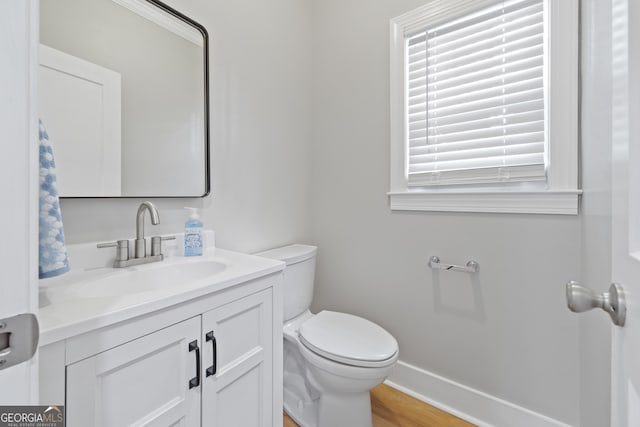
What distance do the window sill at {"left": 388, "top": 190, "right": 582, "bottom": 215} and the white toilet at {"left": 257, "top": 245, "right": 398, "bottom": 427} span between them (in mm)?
605

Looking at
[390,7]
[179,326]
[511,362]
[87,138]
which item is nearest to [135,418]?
[179,326]

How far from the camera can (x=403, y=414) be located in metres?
1.37

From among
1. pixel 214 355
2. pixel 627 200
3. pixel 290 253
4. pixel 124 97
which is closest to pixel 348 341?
pixel 290 253

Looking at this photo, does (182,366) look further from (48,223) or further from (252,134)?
(252,134)

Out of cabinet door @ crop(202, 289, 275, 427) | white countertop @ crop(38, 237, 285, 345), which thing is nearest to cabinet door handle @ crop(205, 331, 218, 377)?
cabinet door @ crop(202, 289, 275, 427)

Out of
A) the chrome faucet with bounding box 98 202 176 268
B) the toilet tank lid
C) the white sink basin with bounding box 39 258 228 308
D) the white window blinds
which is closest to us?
the white sink basin with bounding box 39 258 228 308

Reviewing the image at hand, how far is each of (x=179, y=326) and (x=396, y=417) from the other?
1.20 m

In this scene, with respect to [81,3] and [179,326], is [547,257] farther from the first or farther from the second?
[81,3]

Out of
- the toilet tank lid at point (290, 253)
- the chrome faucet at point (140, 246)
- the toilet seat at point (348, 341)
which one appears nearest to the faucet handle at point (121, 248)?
the chrome faucet at point (140, 246)

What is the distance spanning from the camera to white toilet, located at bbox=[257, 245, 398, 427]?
1.10 m

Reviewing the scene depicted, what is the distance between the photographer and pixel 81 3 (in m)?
0.91

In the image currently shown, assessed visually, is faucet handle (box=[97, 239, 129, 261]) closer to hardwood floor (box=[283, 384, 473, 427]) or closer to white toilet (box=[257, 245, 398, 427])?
white toilet (box=[257, 245, 398, 427])

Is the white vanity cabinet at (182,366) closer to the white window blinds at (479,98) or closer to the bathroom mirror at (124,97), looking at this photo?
the bathroom mirror at (124,97)

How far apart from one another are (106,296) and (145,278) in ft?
0.43
